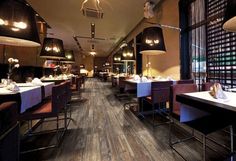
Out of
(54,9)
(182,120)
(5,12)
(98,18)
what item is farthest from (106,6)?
(182,120)

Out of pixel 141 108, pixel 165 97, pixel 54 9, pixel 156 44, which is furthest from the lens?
pixel 54 9

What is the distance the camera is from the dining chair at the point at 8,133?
31.3 inches

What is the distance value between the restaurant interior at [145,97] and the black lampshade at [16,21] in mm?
11

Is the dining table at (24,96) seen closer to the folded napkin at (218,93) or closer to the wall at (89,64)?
the folded napkin at (218,93)

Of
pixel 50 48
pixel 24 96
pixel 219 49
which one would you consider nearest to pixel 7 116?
pixel 24 96

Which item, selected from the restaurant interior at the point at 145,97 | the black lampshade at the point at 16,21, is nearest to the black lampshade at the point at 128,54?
the restaurant interior at the point at 145,97

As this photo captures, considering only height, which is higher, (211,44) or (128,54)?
(128,54)

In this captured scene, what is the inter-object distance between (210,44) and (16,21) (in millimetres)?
3613

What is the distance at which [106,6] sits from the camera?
4.74 m

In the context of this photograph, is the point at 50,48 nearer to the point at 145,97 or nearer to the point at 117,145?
the point at 145,97

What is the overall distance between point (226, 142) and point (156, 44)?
2238 millimetres

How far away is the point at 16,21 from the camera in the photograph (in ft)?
6.07

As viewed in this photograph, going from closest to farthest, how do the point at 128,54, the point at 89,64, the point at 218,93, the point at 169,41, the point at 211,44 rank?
the point at 218,93 → the point at 211,44 → the point at 169,41 → the point at 128,54 → the point at 89,64

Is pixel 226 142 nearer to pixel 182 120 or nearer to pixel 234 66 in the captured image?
pixel 182 120
